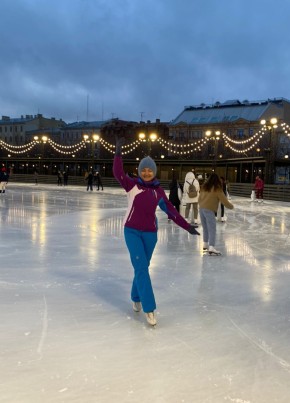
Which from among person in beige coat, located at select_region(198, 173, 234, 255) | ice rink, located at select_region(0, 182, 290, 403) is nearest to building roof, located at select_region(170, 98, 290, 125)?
person in beige coat, located at select_region(198, 173, 234, 255)

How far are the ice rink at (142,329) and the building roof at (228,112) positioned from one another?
2073 inches

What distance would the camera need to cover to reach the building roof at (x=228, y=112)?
56.2m

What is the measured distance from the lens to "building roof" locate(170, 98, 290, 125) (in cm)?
5619

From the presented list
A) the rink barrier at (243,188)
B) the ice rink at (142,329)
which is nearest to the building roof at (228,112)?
the rink barrier at (243,188)

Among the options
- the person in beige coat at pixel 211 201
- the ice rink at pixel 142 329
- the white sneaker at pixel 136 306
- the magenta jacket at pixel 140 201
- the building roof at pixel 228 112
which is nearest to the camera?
the ice rink at pixel 142 329

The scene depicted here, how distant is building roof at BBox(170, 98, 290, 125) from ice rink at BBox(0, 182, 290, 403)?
5267 cm

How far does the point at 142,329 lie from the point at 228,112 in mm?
59552

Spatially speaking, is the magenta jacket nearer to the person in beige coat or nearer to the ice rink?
the ice rink

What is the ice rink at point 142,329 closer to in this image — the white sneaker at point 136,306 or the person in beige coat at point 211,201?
the white sneaker at point 136,306

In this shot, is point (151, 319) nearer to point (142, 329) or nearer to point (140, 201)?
point (142, 329)

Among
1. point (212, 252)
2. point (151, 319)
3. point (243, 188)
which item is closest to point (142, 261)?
point (151, 319)

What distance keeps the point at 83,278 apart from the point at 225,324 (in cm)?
199

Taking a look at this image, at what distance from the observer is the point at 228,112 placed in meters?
60.1

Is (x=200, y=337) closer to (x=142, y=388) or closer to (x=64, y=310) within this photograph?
(x=142, y=388)
